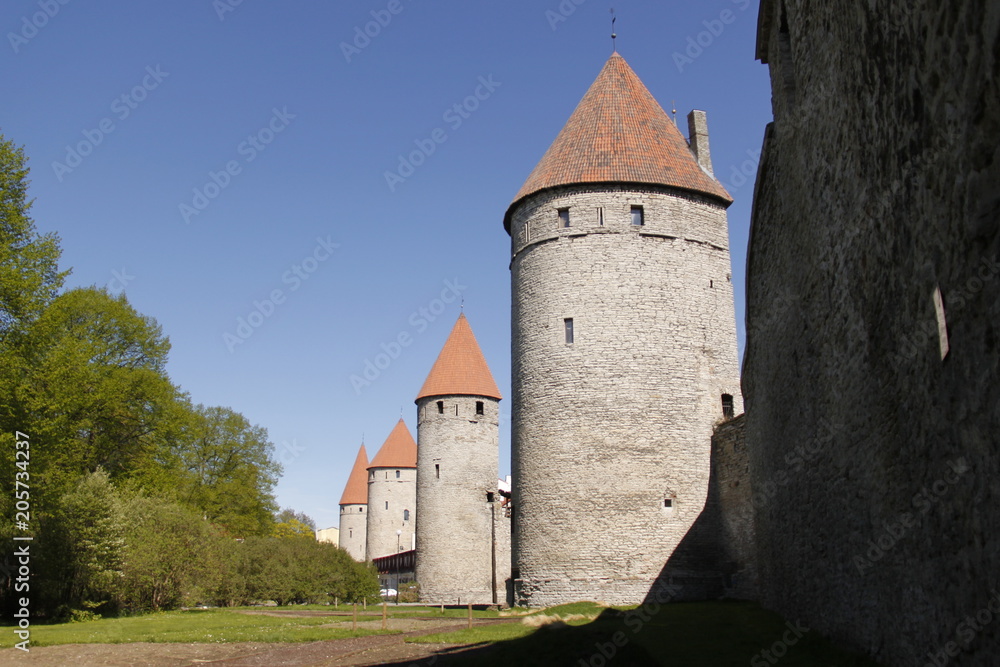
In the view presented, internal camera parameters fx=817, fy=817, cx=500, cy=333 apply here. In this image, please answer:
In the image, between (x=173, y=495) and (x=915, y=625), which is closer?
(x=915, y=625)

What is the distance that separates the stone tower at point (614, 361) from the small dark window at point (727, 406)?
0.04 m

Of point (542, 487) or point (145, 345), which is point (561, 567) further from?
point (145, 345)

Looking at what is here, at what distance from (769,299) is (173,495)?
19072 millimetres

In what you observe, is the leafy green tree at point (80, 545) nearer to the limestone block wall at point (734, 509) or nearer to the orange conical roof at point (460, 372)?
the limestone block wall at point (734, 509)

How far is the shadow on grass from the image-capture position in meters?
6.73

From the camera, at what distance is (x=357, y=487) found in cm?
6009

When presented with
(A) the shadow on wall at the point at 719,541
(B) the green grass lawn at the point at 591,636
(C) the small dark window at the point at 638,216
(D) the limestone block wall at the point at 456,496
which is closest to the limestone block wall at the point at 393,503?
(D) the limestone block wall at the point at 456,496

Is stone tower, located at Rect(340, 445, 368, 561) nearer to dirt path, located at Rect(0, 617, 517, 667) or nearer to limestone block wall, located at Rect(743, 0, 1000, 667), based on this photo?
dirt path, located at Rect(0, 617, 517, 667)

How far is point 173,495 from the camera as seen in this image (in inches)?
949

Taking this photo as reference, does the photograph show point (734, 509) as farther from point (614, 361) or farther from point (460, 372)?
point (460, 372)

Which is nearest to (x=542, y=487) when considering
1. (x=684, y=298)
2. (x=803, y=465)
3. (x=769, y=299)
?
(x=684, y=298)

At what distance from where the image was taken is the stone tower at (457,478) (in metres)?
32.9

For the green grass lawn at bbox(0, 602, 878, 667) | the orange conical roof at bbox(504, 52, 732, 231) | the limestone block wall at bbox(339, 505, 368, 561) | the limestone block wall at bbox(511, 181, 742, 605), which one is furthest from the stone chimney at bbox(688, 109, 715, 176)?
the limestone block wall at bbox(339, 505, 368, 561)

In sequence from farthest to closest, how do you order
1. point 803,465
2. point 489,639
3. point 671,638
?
point 489,639 → point 671,638 → point 803,465
